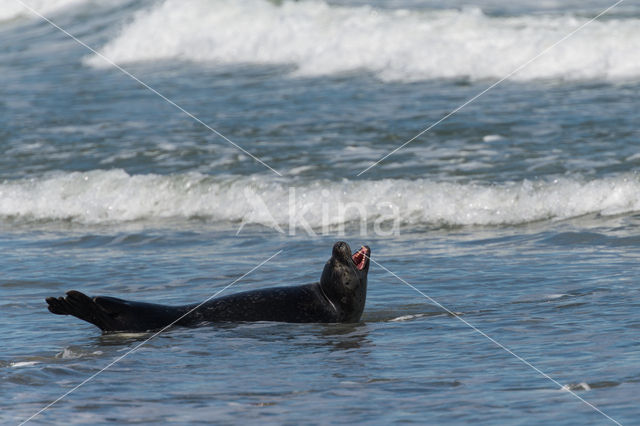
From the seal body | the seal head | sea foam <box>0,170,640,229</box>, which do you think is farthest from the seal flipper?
sea foam <box>0,170,640,229</box>

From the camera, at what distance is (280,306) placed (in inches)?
270

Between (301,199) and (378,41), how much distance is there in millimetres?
7204

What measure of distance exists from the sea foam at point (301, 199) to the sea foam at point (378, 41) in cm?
530

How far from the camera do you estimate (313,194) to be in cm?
1108

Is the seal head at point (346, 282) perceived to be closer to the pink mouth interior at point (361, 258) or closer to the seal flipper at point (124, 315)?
the pink mouth interior at point (361, 258)

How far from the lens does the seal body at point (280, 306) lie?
6664 millimetres

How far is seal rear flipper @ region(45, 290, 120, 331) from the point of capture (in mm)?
6316

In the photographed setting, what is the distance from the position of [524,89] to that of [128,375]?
33.7ft

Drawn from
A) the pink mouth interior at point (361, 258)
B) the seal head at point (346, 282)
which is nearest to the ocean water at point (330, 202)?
the seal head at point (346, 282)

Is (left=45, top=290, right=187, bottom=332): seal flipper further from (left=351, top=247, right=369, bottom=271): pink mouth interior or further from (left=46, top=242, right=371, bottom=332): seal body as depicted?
(left=351, top=247, right=369, bottom=271): pink mouth interior

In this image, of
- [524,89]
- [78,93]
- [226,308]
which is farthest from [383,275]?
[78,93]

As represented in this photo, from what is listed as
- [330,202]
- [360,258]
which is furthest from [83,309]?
[330,202]

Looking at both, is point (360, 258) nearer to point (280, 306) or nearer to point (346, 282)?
point (346, 282)

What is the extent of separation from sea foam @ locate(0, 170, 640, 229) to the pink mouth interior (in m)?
3.32
